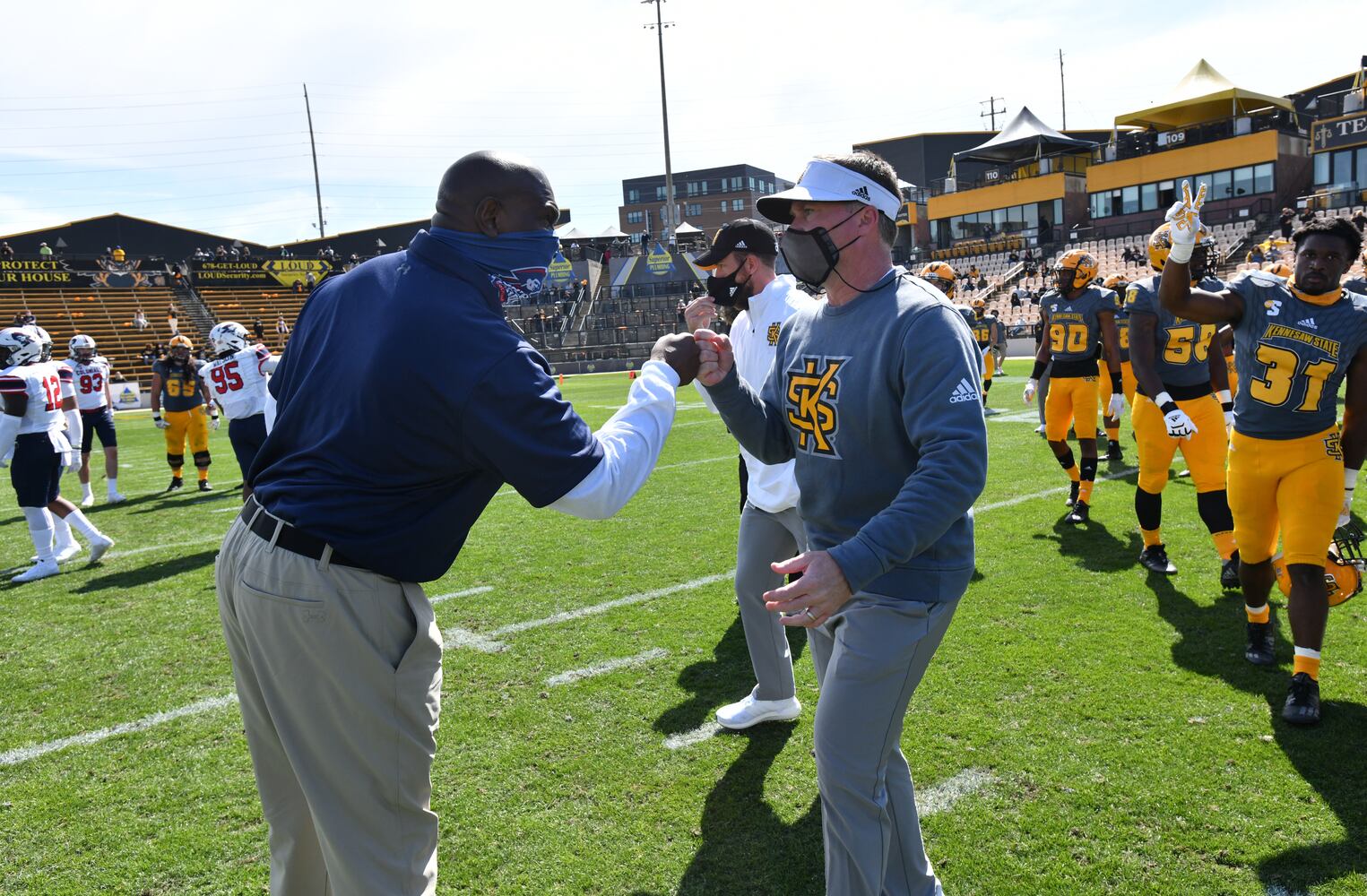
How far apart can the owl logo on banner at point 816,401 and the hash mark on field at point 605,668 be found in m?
2.65

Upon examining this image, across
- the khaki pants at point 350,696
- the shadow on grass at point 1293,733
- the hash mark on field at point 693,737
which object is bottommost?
the shadow on grass at point 1293,733

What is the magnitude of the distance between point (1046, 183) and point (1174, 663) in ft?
163

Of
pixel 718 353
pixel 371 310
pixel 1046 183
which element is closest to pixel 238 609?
pixel 371 310

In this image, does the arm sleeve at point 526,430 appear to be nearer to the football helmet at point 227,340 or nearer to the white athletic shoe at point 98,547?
the white athletic shoe at point 98,547

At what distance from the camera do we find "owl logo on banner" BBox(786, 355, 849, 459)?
250 cm

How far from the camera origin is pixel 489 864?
10.5ft

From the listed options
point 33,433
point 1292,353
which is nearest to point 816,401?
point 1292,353

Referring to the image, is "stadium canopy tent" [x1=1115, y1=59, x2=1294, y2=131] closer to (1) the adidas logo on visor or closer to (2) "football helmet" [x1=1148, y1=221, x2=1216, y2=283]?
(2) "football helmet" [x1=1148, y1=221, x2=1216, y2=283]

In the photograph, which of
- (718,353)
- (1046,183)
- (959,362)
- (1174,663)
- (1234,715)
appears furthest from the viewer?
(1046,183)

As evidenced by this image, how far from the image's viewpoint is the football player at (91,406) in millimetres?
11742

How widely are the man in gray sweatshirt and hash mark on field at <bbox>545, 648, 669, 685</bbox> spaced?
2.47 meters

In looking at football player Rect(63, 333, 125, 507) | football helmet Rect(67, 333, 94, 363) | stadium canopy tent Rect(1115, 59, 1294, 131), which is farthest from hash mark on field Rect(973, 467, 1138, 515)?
stadium canopy tent Rect(1115, 59, 1294, 131)

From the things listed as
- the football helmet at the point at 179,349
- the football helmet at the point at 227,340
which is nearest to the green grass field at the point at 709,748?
the football helmet at the point at 227,340

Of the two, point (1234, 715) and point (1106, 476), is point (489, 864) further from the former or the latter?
point (1106, 476)
